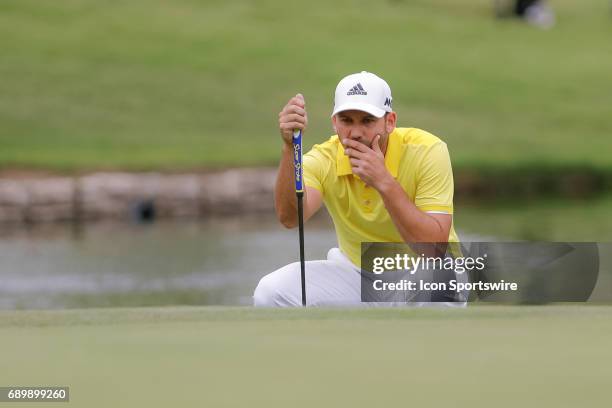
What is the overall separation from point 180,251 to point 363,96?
1188 cm

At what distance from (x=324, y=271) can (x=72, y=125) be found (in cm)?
2431

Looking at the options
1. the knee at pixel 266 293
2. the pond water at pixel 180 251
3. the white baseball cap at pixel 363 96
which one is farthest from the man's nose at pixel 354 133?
the pond water at pixel 180 251

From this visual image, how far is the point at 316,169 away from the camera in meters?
6.82

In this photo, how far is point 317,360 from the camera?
155 inches

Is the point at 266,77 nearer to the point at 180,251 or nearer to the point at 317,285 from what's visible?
the point at 180,251

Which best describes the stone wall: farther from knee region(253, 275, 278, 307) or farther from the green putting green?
the green putting green

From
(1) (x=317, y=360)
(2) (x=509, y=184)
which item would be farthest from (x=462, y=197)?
(1) (x=317, y=360)

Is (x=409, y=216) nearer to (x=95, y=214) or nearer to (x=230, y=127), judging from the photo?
(x=95, y=214)

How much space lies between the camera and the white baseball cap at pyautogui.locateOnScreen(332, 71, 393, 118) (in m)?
6.38

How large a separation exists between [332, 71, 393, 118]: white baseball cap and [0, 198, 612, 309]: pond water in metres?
7.08

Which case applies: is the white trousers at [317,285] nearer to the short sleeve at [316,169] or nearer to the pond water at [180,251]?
the short sleeve at [316,169]

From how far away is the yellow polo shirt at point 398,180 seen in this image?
21.4 ft

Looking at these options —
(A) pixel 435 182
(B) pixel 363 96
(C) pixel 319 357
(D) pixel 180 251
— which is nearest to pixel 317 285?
(A) pixel 435 182

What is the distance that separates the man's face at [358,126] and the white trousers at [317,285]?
0.59 meters
